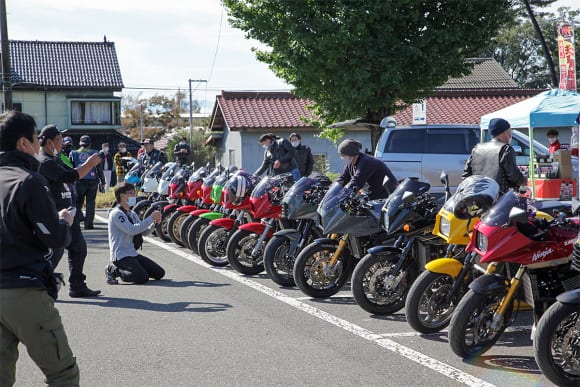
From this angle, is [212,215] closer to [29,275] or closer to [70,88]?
[29,275]

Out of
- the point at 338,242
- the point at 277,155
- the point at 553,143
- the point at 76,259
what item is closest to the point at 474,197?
the point at 338,242

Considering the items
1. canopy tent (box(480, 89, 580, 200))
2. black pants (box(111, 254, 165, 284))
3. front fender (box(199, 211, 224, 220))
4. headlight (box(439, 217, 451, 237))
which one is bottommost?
black pants (box(111, 254, 165, 284))

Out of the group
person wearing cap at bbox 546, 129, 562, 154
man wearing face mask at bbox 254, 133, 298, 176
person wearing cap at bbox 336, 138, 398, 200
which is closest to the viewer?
person wearing cap at bbox 336, 138, 398, 200

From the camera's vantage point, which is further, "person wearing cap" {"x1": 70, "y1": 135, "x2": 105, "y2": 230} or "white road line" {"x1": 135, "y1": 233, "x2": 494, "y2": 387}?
"person wearing cap" {"x1": 70, "y1": 135, "x2": 105, "y2": 230}

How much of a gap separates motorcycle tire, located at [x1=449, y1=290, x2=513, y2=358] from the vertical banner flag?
1499 centimetres

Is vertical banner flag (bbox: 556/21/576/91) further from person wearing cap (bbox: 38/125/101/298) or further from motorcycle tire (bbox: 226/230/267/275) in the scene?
person wearing cap (bbox: 38/125/101/298)

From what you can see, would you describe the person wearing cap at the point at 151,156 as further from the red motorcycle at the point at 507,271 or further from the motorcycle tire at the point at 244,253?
the red motorcycle at the point at 507,271

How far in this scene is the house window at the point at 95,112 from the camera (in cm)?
5078

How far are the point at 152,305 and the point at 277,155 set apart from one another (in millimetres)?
6269

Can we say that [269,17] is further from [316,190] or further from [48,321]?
[48,321]

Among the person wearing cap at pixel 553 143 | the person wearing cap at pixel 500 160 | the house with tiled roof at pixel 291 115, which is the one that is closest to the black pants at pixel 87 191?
the person wearing cap at pixel 500 160

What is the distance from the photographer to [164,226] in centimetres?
1420

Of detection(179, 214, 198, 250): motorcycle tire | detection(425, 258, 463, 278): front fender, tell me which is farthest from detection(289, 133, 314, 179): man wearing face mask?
detection(425, 258, 463, 278): front fender

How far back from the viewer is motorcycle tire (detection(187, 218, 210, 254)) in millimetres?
11828
